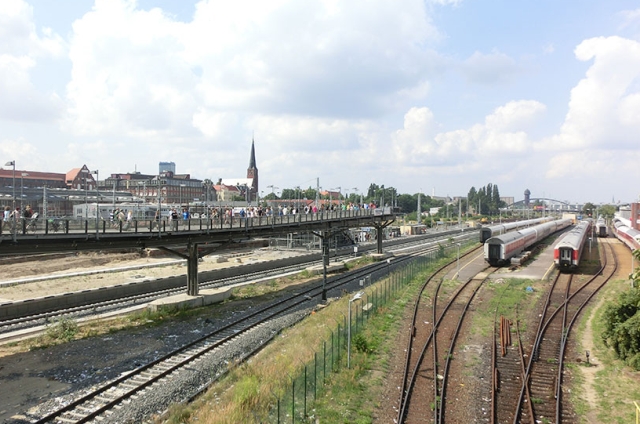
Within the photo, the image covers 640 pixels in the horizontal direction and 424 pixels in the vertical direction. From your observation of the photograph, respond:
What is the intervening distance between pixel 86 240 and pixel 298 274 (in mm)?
26336

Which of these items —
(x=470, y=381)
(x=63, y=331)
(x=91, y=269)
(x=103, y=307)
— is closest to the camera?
(x=470, y=381)

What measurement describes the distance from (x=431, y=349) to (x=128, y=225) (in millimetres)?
19346

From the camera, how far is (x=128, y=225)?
29.6 meters

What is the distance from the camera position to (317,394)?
58.3 ft

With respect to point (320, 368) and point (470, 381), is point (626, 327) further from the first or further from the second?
point (320, 368)

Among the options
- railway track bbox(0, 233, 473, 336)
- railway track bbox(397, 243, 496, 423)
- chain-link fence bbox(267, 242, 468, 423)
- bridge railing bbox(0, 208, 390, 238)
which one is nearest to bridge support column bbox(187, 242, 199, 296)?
bridge railing bbox(0, 208, 390, 238)

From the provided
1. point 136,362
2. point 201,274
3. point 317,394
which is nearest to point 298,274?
point 201,274

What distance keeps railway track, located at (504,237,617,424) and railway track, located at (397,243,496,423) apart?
2.23 metres

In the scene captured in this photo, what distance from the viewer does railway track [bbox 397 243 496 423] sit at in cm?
1684

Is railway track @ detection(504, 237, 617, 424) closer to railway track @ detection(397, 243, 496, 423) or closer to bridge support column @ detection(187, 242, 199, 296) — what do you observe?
railway track @ detection(397, 243, 496, 423)

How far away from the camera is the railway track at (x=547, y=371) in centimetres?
1662

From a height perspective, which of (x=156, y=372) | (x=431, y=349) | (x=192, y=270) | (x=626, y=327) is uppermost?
(x=192, y=270)

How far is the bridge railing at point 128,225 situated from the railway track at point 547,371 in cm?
2183

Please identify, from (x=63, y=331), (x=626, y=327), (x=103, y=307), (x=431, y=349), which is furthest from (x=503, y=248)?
(x=63, y=331)
